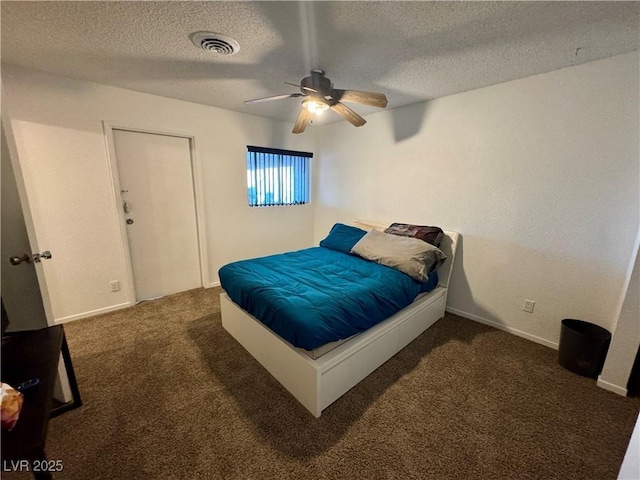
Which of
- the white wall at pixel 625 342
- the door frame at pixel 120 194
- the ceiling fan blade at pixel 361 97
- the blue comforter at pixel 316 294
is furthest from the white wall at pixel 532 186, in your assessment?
the door frame at pixel 120 194

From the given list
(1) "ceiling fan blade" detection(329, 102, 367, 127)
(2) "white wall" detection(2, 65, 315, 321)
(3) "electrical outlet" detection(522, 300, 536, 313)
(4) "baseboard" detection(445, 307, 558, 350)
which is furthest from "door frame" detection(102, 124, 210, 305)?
(3) "electrical outlet" detection(522, 300, 536, 313)

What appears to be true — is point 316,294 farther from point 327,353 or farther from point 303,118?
point 303,118

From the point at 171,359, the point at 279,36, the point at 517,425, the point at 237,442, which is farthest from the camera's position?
the point at 171,359

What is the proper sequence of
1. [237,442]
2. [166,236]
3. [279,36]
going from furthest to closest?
[166,236]
[279,36]
[237,442]

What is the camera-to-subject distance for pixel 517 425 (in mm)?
1542

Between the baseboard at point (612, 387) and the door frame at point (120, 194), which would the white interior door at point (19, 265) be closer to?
the door frame at point (120, 194)

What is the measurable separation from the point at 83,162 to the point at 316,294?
258 centimetres

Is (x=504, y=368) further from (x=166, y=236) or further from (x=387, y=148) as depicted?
(x=166, y=236)

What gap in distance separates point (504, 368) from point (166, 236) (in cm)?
363

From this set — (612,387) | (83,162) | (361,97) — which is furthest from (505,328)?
(83,162)

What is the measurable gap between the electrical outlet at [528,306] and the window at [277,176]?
3.20 metres

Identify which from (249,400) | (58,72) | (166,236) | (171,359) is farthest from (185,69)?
(249,400)

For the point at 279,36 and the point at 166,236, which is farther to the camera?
the point at 166,236

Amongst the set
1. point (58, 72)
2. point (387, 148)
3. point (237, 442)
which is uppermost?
point (58, 72)
